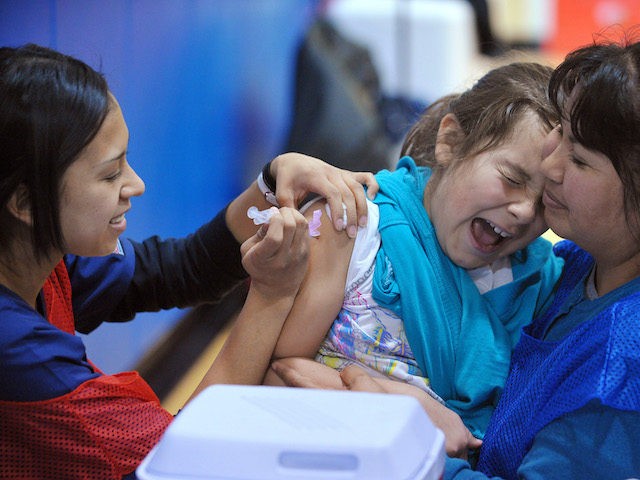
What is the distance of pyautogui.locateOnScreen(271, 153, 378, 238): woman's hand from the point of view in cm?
142

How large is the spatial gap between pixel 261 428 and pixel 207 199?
7.09ft

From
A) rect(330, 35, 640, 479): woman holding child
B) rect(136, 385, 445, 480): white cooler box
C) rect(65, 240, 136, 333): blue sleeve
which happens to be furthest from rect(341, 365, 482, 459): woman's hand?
rect(65, 240, 136, 333): blue sleeve

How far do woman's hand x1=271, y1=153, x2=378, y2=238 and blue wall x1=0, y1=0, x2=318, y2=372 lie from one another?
1.88 feet

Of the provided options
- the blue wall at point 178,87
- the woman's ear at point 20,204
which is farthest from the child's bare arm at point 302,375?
the blue wall at point 178,87

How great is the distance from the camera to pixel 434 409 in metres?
1.32

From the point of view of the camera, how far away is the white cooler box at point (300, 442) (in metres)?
0.88

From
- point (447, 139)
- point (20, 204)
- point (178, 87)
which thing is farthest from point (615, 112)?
point (178, 87)

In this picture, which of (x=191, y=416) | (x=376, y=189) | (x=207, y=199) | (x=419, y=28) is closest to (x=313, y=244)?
(x=376, y=189)

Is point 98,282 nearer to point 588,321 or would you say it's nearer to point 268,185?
point 268,185

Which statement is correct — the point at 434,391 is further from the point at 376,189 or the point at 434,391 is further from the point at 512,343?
the point at 376,189

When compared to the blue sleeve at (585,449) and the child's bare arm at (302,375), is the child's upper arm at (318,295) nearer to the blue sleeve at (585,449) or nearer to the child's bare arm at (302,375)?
the child's bare arm at (302,375)

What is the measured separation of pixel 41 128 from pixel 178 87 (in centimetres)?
151

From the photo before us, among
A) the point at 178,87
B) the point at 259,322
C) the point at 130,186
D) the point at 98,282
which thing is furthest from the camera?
the point at 178,87

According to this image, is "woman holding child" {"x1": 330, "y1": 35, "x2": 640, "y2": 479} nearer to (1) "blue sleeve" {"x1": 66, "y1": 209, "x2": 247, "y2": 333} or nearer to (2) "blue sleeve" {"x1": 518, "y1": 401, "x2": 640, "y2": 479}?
(2) "blue sleeve" {"x1": 518, "y1": 401, "x2": 640, "y2": 479}
